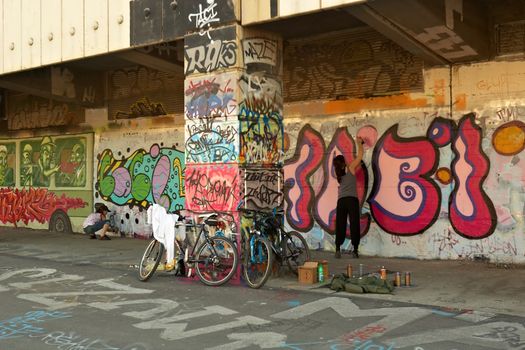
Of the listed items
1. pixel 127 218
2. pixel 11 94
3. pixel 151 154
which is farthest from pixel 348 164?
pixel 11 94

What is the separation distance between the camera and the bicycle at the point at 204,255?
809 centimetres

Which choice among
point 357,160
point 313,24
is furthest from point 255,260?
point 313,24

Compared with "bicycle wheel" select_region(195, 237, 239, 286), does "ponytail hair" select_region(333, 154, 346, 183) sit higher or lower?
higher

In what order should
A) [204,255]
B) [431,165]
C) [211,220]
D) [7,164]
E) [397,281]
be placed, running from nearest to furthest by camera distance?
1. [397,281]
2. [204,255]
3. [211,220]
4. [431,165]
5. [7,164]

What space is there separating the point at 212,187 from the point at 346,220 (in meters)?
2.72

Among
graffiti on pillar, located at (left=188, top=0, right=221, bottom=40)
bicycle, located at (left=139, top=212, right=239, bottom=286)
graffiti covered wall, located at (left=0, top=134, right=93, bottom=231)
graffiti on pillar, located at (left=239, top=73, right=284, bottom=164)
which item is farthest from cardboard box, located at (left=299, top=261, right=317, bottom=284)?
graffiti covered wall, located at (left=0, top=134, right=93, bottom=231)

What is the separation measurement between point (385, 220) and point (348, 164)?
1201 millimetres

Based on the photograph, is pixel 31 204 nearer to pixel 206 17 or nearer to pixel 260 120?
pixel 206 17

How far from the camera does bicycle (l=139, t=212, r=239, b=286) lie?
8.09 metres

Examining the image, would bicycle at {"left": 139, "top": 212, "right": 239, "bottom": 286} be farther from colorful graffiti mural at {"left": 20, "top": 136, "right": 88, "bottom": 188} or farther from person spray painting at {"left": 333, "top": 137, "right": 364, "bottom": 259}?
colorful graffiti mural at {"left": 20, "top": 136, "right": 88, "bottom": 188}

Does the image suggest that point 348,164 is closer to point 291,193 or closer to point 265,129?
point 291,193

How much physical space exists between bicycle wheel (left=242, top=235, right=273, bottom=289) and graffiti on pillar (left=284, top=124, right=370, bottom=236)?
3176 mm

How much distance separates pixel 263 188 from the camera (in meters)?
8.85

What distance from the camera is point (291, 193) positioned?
11648 millimetres
